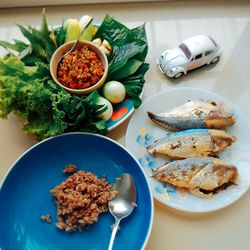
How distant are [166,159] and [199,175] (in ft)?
0.38

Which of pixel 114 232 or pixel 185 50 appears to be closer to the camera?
pixel 114 232

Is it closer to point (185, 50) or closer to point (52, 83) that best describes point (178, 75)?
point (185, 50)

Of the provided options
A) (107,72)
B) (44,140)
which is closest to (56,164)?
(44,140)

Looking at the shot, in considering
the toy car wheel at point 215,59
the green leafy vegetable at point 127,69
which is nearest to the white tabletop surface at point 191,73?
the toy car wheel at point 215,59

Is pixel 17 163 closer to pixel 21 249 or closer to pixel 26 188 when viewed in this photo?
pixel 26 188

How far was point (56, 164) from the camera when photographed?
3.46 feet

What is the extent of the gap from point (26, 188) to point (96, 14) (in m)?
0.74

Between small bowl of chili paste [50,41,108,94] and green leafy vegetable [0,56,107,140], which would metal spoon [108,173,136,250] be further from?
small bowl of chili paste [50,41,108,94]

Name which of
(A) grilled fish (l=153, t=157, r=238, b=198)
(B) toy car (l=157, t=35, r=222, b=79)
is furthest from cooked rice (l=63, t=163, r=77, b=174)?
(B) toy car (l=157, t=35, r=222, b=79)

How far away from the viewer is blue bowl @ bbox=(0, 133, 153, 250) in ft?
3.14

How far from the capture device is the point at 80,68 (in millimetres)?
1086

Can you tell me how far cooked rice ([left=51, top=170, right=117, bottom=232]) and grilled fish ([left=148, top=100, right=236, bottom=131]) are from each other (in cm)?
27

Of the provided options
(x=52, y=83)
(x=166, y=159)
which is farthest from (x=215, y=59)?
(x=52, y=83)

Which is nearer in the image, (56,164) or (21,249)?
(21,249)
